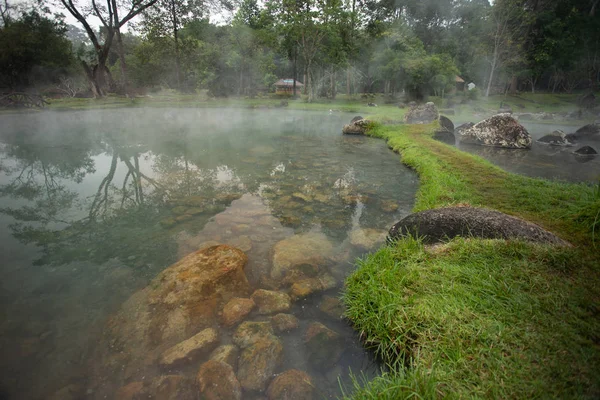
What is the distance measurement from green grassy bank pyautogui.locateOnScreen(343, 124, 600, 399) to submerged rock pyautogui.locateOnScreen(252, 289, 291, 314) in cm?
65

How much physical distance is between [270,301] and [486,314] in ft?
6.47

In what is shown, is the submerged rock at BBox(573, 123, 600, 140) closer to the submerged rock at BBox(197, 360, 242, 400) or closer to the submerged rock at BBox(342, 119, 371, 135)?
the submerged rock at BBox(342, 119, 371, 135)

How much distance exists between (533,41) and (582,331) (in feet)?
129

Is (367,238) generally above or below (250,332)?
above

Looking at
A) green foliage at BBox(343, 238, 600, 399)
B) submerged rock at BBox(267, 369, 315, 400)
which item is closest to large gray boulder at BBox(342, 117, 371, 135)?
green foliage at BBox(343, 238, 600, 399)

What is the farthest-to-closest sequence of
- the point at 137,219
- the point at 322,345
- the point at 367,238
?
1. the point at 137,219
2. the point at 367,238
3. the point at 322,345

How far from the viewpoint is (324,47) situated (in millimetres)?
32125

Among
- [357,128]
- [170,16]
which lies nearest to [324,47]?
[170,16]

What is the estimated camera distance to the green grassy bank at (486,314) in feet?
5.51

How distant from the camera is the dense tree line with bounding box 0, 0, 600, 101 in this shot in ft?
79.5

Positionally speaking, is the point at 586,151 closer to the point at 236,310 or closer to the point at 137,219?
the point at 236,310

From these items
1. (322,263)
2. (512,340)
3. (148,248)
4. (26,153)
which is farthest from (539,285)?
(26,153)

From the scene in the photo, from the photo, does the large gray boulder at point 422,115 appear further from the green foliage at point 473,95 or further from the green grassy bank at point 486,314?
the green foliage at point 473,95

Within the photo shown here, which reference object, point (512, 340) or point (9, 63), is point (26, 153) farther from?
point (9, 63)
